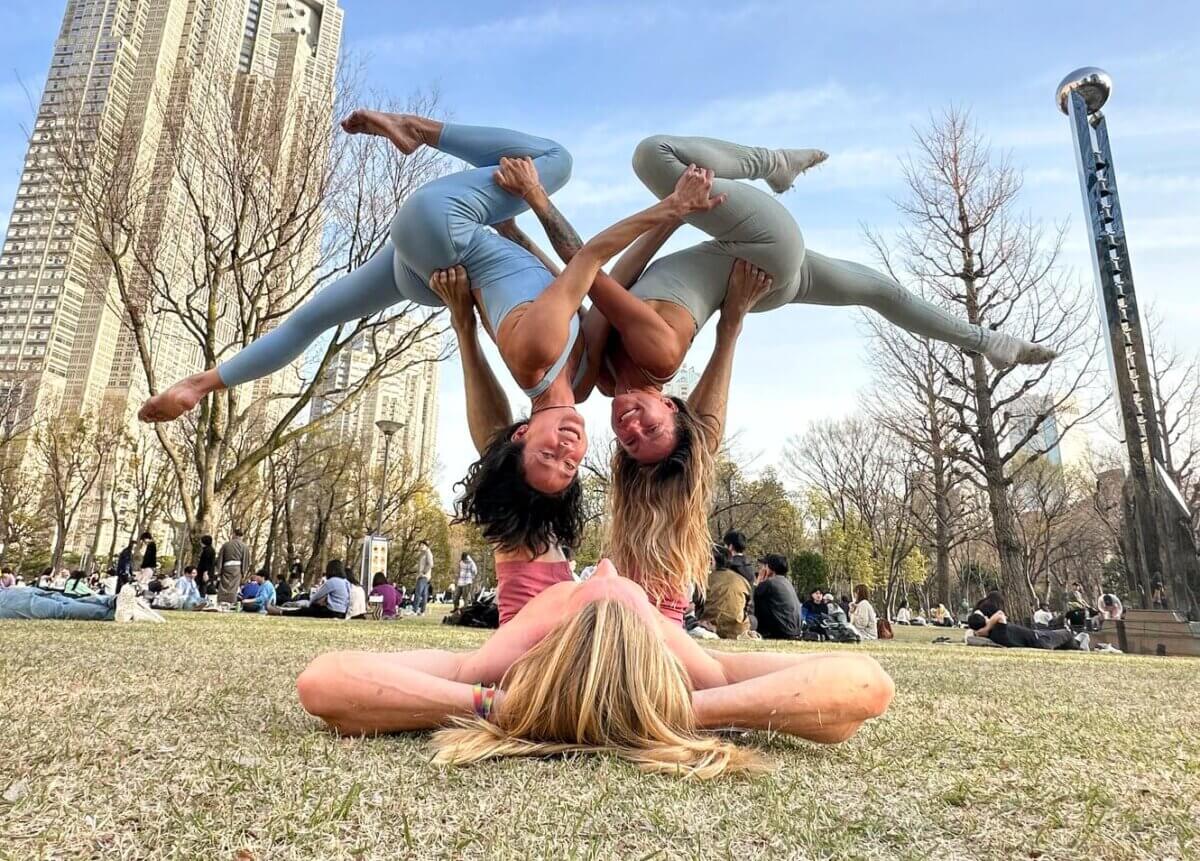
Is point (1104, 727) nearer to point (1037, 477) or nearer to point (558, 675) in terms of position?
point (558, 675)

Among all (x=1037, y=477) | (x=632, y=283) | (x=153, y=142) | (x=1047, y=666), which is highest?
(x=153, y=142)

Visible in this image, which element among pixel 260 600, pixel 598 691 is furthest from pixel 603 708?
pixel 260 600

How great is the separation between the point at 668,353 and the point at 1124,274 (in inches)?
530

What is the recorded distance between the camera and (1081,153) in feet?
44.4

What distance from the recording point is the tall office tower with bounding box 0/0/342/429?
1215 cm

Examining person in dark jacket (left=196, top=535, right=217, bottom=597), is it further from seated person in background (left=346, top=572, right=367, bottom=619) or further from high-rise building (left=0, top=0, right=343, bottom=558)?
high-rise building (left=0, top=0, right=343, bottom=558)

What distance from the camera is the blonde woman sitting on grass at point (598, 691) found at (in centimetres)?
179

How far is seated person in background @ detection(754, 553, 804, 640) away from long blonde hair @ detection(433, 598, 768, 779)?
906 cm

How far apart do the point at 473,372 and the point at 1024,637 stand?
12.0m

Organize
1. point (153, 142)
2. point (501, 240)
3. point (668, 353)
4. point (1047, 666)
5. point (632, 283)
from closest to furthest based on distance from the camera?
point (668, 353)
point (501, 240)
point (632, 283)
point (1047, 666)
point (153, 142)

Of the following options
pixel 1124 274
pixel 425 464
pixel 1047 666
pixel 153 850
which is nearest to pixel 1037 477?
pixel 1124 274

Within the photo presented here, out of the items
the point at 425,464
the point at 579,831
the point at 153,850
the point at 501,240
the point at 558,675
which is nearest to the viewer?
the point at 153,850

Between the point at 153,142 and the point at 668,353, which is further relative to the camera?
the point at 153,142

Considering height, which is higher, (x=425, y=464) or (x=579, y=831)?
(x=425, y=464)
